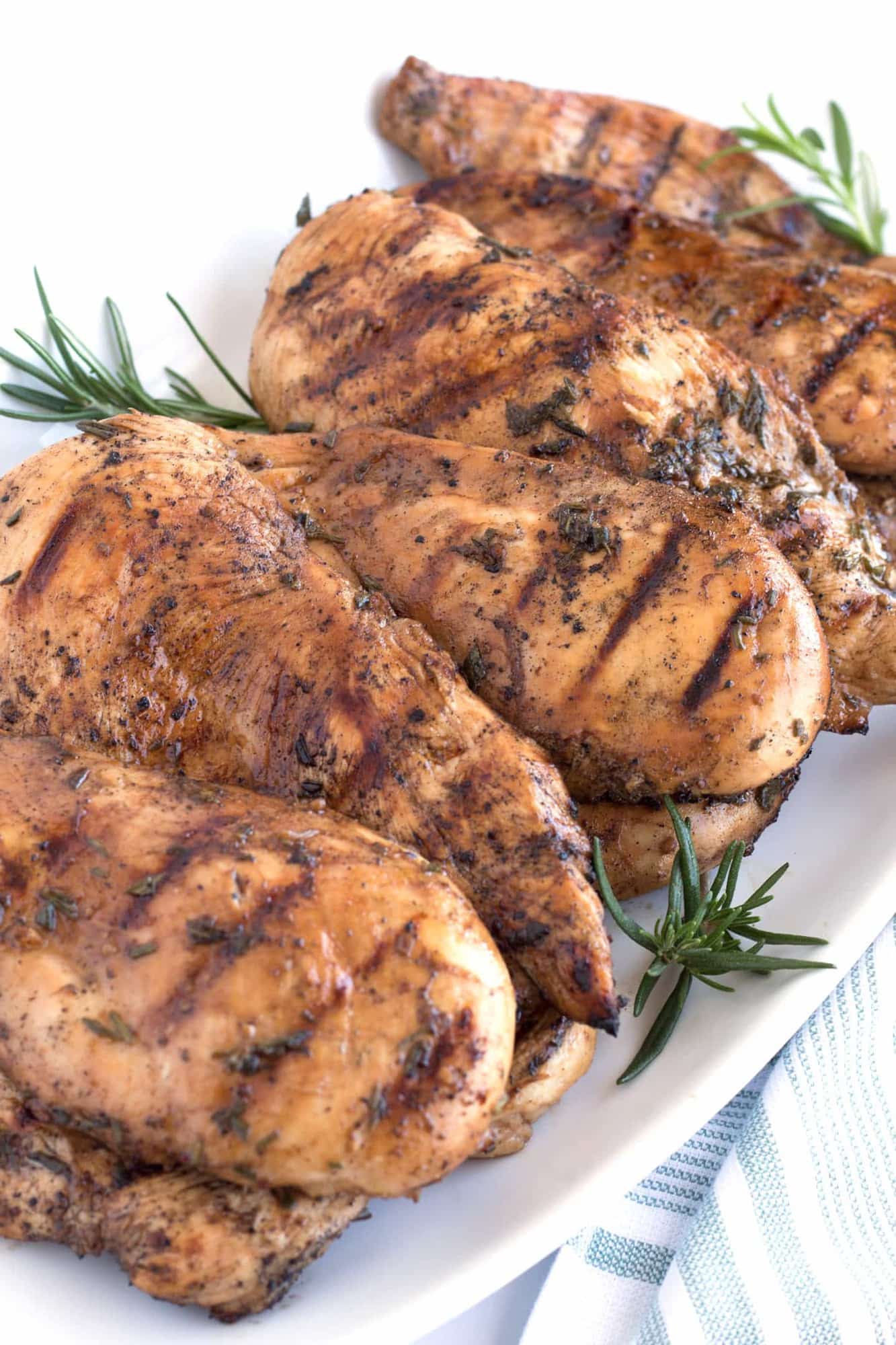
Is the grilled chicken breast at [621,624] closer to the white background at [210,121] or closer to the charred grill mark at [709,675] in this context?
the charred grill mark at [709,675]

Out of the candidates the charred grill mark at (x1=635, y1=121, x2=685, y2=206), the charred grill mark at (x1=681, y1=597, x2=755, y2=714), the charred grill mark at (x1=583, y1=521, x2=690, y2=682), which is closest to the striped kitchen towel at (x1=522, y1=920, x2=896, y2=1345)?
the charred grill mark at (x1=681, y1=597, x2=755, y2=714)

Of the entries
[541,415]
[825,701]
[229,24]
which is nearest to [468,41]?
[229,24]

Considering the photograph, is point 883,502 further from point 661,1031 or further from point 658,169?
point 658,169

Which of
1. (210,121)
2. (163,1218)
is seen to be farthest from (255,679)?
(210,121)

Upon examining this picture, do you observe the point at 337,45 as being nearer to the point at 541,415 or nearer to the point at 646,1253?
the point at 541,415

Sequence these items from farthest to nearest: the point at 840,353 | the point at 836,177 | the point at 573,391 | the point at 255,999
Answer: the point at 836,177 → the point at 840,353 → the point at 573,391 → the point at 255,999

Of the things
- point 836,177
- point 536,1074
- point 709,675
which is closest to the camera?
point 536,1074
